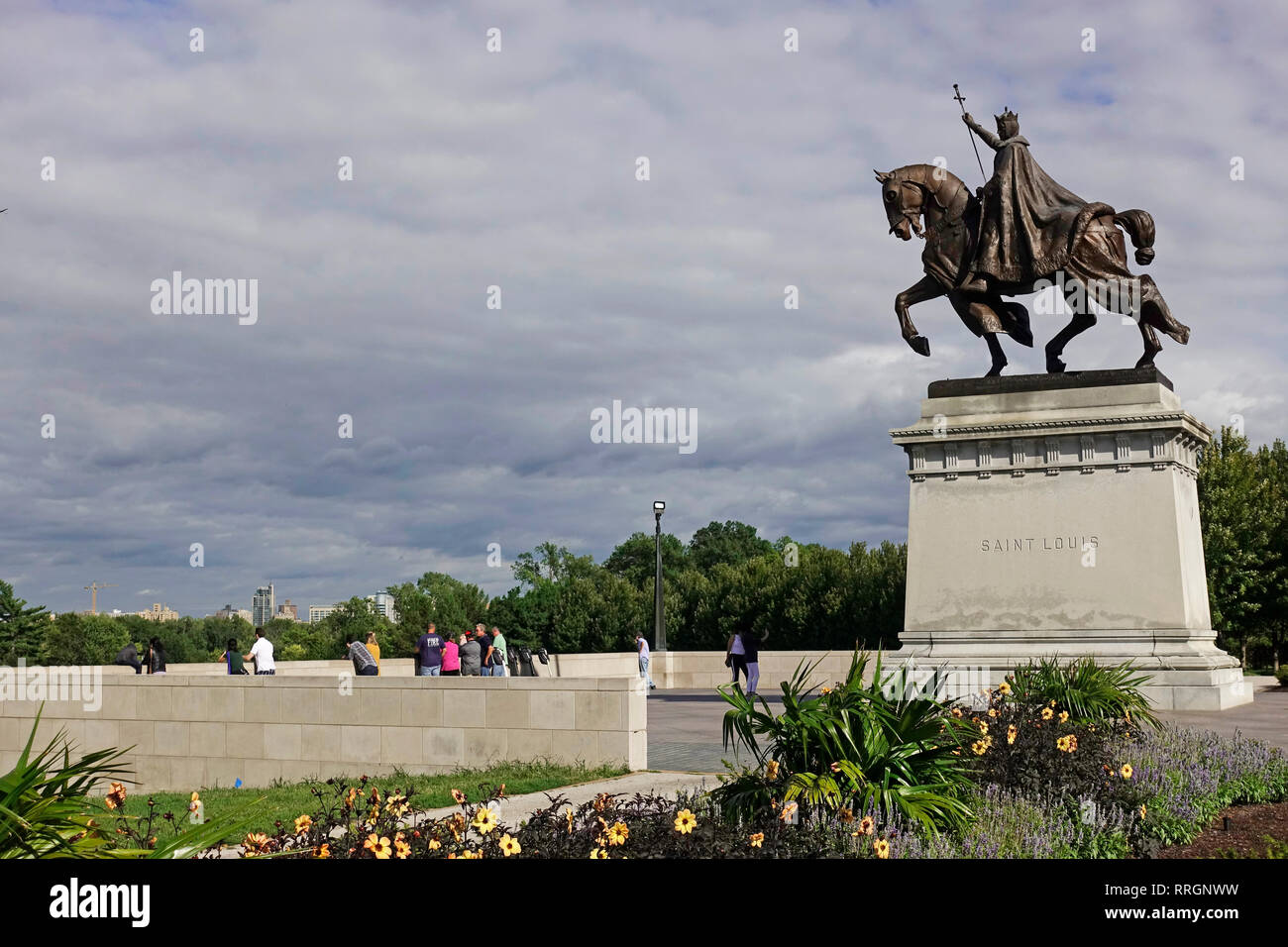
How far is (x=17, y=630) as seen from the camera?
82.9 meters

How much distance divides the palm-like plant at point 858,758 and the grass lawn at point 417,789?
4431 millimetres

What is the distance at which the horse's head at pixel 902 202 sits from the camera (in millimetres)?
22891

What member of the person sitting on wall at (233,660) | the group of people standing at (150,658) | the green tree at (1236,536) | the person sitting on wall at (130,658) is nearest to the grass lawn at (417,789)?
the person sitting on wall at (233,660)

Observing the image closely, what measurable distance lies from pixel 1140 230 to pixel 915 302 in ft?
13.5

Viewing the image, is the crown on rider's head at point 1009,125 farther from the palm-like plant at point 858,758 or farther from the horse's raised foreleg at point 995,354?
the palm-like plant at point 858,758

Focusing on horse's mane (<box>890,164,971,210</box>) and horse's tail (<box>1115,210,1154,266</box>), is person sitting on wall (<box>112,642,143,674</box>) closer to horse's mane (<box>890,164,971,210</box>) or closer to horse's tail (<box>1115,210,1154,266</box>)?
horse's mane (<box>890,164,971,210</box>)

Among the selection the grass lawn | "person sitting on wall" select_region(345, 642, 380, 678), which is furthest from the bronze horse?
the grass lawn

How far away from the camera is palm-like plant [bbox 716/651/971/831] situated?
766 centimetres

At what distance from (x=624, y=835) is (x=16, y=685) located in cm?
1668

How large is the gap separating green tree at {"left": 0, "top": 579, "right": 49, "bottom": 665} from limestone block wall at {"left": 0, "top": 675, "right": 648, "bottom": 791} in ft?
225

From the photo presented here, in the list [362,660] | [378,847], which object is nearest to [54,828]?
[378,847]

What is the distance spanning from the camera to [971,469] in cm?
2214
